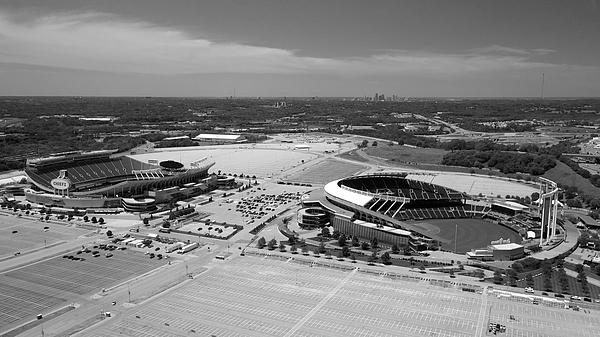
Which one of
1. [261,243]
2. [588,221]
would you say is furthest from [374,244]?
[588,221]

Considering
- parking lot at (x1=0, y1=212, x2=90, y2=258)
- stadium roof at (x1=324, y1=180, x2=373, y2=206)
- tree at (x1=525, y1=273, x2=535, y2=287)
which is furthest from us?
stadium roof at (x1=324, y1=180, x2=373, y2=206)

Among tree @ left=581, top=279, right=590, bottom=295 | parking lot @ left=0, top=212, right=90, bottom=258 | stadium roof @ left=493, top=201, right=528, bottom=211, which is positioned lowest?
parking lot @ left=0, top=212, right=90, bottom=258

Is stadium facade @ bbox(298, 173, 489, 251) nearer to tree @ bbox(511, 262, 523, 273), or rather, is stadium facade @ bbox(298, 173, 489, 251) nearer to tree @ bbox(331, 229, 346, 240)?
tree @ bbox(331, 229, 346, 240)

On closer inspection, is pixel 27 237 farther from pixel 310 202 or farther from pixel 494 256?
pixel 494 256

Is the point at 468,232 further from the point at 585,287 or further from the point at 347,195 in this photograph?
the point at 585,287

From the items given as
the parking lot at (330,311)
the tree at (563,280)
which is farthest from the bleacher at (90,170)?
the tree at (563,280)

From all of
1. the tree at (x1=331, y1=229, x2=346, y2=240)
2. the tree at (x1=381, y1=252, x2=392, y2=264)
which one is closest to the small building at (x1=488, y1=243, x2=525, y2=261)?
the tree at (x1=381, y1=252, x2=392, y2=264)

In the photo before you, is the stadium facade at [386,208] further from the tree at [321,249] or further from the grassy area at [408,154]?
the grassy area at [408,154]

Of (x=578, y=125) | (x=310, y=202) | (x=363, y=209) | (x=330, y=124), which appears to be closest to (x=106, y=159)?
(x=310, y=202)
